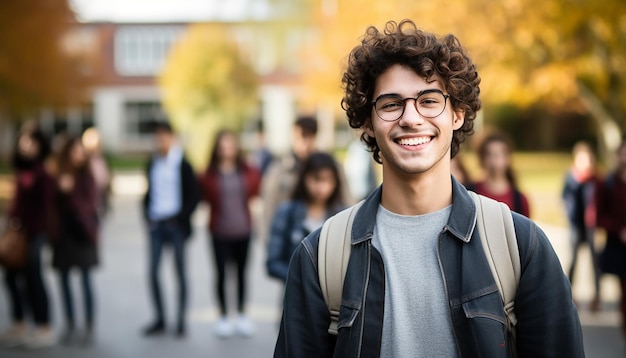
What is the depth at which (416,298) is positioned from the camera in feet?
8.01

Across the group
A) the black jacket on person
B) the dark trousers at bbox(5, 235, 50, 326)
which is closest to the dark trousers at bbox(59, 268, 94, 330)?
the dark trousers at bbox(5, 235, 50, 326)

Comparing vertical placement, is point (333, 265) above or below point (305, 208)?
above

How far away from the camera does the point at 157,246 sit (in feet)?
28.3

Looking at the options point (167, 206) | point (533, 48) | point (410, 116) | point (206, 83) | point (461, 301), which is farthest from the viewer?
point (206, 83)

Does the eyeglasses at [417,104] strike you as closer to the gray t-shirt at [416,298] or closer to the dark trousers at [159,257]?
the gray t-shirt at [416,298]

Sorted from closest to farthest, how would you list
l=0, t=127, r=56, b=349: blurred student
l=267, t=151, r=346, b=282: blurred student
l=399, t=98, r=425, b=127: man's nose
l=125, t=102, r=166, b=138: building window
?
1. l=399, t=98, r=425, b=127: man's nose
2. l=267, t=151, r=346, b=282: blurred student
3. l=0, t=127, r=56, b=349: blurred student
4. l=125, t=102, r=166, b=138: building window

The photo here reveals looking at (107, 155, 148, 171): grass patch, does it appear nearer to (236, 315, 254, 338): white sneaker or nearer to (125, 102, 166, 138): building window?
(125, 102, 166, 138): building window

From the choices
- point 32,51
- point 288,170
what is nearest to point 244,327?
point 288,170

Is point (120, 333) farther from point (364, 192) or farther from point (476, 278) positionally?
point (476, 278)

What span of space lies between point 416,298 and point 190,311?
25.1ft

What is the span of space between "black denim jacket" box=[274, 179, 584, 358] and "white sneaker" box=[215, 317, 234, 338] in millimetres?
5959

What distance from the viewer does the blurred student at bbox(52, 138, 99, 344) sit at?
324 inches

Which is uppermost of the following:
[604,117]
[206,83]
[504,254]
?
[206,83]

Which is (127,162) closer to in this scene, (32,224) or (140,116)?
(140,116)
